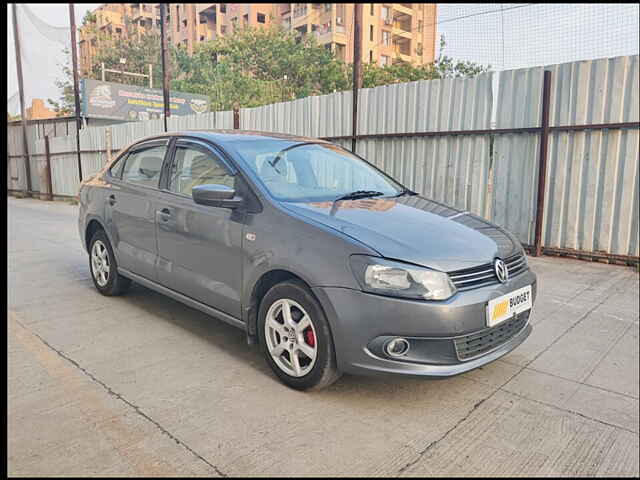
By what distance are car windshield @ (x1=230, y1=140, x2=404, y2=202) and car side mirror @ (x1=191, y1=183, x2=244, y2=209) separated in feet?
0.76

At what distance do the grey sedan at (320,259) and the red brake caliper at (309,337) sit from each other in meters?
0.02

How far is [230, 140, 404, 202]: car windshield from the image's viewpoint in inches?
131

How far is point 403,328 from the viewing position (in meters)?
2.50

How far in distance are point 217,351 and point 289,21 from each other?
53.7m

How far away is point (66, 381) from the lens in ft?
9.77

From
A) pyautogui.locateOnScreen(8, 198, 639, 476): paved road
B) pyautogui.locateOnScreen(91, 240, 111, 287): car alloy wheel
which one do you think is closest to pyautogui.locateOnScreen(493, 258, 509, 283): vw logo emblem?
pyautogui.locateOnScreen(8, 198, 639, 476): paved road

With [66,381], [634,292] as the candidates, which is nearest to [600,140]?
[634,292]

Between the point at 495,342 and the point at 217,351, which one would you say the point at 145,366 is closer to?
the point at 217,351

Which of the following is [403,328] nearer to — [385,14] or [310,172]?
[310,172]

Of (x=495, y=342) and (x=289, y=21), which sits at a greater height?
(x=289, y=21)

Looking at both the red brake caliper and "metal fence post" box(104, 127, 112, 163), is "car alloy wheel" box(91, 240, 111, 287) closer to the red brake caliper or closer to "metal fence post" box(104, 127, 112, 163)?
the red brake caliper

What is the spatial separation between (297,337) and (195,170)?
163 cm

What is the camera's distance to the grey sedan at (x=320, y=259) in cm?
254

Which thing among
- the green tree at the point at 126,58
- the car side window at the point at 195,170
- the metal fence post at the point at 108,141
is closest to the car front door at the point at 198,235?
the car side window at the point at 195,170
